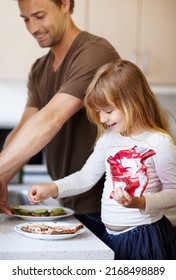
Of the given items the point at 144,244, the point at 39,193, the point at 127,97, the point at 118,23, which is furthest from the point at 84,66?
the point at 118,23

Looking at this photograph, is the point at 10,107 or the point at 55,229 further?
the point at 10,107

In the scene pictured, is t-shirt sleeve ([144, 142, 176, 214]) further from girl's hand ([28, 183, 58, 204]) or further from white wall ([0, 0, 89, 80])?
white wall ([0, 0, 89, 80])

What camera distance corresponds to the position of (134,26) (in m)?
1.87

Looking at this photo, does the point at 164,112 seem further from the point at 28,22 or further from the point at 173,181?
the point at 28,22

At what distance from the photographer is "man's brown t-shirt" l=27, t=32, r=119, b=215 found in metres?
1.20

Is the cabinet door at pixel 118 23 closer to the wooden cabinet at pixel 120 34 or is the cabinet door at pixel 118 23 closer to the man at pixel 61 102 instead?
the wooden cabinet at pixel 120 34

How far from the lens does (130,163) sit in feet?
3.21

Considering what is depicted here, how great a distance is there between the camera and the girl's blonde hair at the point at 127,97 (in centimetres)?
105

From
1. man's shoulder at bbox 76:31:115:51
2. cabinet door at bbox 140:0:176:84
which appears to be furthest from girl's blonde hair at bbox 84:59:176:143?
cabinet door at bbox 140:0:176:84

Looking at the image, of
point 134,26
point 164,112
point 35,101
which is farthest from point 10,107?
point 164,112

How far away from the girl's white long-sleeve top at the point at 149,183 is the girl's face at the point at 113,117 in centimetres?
4

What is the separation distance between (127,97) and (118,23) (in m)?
0.86

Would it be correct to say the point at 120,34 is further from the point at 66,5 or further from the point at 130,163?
the point at 130,163
